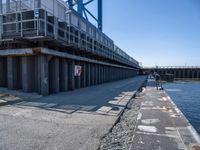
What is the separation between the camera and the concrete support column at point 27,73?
420 inches

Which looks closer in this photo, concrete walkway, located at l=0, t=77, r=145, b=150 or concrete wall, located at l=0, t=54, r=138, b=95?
concrete walkway, located at l=0, t=77, r=145, b=150

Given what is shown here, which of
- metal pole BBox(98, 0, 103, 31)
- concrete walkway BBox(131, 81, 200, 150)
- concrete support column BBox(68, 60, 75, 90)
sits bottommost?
concrete walkway BBox(131, 81, 200, 150)

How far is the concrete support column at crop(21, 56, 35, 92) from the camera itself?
420 inches

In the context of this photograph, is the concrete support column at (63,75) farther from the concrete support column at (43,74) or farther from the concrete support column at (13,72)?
the concrete support column at (13,72)

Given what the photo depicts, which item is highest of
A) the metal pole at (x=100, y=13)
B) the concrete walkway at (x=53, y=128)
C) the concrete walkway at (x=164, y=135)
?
the metal pole at (x=100, y=13)

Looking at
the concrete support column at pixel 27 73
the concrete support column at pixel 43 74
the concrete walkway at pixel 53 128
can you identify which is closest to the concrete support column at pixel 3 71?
the concrete support column at pixel 27 73

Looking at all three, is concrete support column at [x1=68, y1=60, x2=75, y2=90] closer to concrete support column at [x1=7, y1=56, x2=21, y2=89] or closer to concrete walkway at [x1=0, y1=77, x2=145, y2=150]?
concrete support column at [x1=7, y1=56, x2=21, y2=89]

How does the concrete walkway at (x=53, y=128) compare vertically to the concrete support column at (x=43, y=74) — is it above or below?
below

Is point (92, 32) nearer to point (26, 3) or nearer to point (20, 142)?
point (26, 3)

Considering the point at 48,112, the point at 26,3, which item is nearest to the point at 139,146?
the point at 48,112

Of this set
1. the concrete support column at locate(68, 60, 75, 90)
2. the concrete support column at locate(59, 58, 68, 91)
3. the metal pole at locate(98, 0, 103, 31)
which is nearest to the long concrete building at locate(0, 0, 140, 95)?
the concrete support column at locate(59, 58, 68, 91)

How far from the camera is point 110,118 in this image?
19.0ft

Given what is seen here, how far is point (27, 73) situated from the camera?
35.2ft

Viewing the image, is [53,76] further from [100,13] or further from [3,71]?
[100,13]
